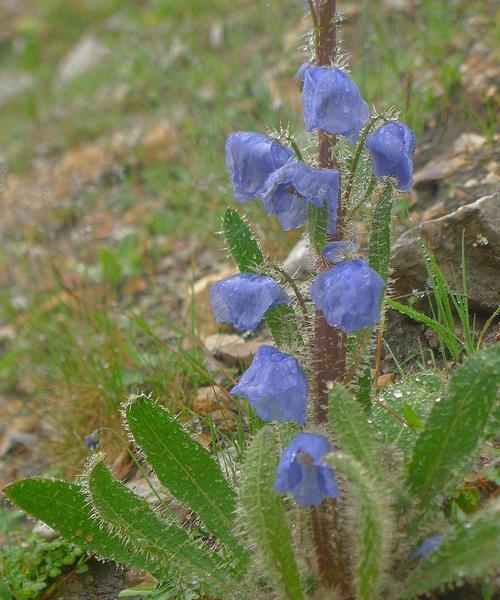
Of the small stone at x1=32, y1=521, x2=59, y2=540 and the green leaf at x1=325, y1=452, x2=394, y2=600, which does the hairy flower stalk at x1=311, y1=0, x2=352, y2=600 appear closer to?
the green leaf at x1=325, y1=452, x2=394, y2=600

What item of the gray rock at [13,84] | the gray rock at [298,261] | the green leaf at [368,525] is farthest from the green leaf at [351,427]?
the gray rock at [13,84]

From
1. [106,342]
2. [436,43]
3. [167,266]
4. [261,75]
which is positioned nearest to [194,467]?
[106,342]

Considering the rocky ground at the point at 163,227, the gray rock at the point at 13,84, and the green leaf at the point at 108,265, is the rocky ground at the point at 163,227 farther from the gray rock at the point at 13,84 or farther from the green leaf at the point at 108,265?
the gray rock at the point at 13,84

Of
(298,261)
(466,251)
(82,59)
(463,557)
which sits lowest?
(463,557)

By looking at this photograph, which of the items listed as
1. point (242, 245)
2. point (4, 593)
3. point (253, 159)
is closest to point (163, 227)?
point (242, 245)

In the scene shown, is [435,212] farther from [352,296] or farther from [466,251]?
[352,296]

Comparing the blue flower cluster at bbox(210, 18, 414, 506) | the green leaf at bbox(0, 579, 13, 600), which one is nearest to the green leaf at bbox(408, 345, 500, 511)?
the blue flower cluster at bbox(210, 18, 414, 506)

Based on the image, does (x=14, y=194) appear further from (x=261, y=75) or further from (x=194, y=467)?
(x=194, y=467)
